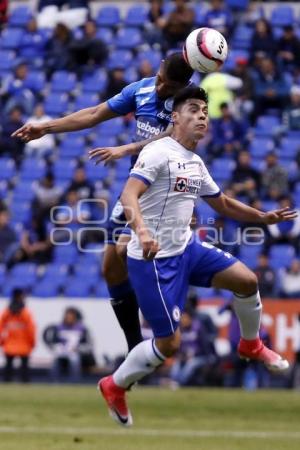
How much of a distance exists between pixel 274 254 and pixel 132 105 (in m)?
→ 11.4

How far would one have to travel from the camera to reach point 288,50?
26953 mm

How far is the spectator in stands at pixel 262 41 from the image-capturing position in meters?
26.9

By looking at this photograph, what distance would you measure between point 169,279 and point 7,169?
16.3 m

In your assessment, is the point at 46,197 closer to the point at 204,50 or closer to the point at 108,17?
the point at 108,17

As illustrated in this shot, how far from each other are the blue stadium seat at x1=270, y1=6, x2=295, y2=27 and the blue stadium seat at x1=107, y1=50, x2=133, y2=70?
307 cm

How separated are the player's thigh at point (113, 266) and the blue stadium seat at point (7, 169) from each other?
14.8 metres

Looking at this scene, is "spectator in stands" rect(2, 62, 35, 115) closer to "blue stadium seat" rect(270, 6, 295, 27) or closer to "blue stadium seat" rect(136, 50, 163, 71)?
"blue stadium seat" rect(136, 50, 163, 71)

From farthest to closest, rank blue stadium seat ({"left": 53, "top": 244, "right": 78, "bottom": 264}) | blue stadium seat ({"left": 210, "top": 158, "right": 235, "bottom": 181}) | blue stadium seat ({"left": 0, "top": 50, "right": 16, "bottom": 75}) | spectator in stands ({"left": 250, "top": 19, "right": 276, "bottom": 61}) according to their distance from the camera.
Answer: blue stadium seat ({"left": 0, "top": 50, "right": 16, "bottom": 75}) < spectator in stands ({"left": 250, "top": 19, "right": 276, "bottom": 61}) < blue stadium seat ({"left": 53, "top": 244, "right": 78, "bottom": 264}) < blue stadium seat ({"left": 210, "top": 158, "right": 235, "bottom": 181})

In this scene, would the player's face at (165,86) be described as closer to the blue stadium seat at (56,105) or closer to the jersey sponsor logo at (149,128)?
the jersey sponsor logo at (149,128)

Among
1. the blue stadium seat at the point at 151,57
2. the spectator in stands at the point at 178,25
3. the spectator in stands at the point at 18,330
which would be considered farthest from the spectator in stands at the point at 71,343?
the spectator in stands at the point at 178,25

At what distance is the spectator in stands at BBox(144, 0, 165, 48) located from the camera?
27734 mm

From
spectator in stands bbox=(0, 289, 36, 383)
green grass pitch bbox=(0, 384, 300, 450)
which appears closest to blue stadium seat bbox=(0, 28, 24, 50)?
spectator in stands bbox=(0, 289, 36, 383)

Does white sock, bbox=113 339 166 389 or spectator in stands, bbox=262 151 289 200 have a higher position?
spectator in stands, bbox=262 151 289 200

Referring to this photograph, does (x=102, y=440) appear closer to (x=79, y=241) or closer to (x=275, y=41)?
(x=79, y=241)
